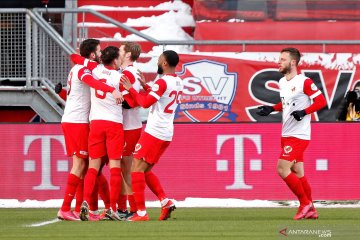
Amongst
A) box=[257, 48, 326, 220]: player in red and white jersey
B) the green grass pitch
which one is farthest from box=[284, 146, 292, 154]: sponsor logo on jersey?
the green grass pitch

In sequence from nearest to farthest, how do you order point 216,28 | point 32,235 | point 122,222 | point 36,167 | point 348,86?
1. point 32,235
2. point 122,222
3. point 36,167
4. point 348,86
5. point 216,28

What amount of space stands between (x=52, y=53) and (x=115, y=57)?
552cm

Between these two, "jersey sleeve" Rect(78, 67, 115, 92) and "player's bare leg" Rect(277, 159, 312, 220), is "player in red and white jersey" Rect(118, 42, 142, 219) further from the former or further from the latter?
"player's bare leg" Rect(277, 159, 312, 220)

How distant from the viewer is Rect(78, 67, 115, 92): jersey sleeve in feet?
49.9

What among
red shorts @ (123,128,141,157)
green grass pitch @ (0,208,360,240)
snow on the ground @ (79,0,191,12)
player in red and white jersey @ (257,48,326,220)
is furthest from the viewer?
snow on the ground @ (79,0,191,12)

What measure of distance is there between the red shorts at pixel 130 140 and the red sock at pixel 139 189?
18.3 inches

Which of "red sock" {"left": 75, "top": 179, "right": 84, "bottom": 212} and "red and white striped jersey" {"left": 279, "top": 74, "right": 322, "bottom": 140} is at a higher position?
"red and white striped jersey" {"left": 279, "top": 74, "right": 322, "bottom": 140}

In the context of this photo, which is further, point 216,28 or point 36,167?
point 216,28

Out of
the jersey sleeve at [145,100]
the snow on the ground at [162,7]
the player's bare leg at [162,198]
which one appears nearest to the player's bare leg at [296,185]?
the player's bare leg at [162,198]

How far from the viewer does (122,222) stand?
1517 centimetres

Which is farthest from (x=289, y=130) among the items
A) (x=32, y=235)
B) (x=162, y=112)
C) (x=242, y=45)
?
(x=242, y=45)

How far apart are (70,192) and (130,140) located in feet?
3.08

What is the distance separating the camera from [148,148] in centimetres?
1546

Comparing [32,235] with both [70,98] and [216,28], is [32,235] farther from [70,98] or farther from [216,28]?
[216,28]
